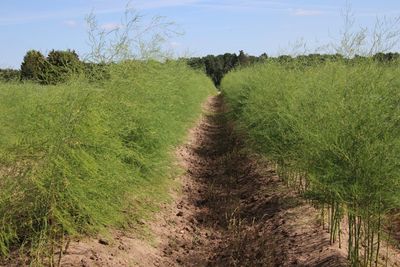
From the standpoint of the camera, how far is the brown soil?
610cm

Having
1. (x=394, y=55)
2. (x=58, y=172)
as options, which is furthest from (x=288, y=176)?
(x=58, y=172)

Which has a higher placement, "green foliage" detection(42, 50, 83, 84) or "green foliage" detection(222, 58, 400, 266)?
"green foliage" detection(42, 50, 83, 84)

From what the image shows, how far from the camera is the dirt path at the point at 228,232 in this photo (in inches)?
241

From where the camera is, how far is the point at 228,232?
8188mm

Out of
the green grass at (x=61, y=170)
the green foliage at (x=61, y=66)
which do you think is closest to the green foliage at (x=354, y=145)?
the green grass at (x=61, y=170)

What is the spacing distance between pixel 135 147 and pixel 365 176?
352cm

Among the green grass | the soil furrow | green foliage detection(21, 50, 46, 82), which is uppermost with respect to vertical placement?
green foliage detection(21, 50, 46, 82)

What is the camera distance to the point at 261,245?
7141 millimetres

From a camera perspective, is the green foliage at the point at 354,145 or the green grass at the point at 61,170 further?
the green foliage at the point at 354,145

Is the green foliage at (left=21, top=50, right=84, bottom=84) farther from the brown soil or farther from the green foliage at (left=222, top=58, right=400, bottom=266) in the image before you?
the green foliage at (left=222, top=58, right=400, bottom=266)

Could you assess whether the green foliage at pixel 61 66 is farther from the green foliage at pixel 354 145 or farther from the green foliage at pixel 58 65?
the green foliage at pixel 354 145

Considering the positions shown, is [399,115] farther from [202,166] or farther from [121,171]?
[202,166]

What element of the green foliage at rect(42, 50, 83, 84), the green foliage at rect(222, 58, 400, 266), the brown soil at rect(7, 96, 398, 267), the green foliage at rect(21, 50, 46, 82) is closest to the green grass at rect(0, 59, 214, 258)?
the green foliage at rect(42, 50, 83, 84)

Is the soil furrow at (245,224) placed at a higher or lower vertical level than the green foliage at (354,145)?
lower
